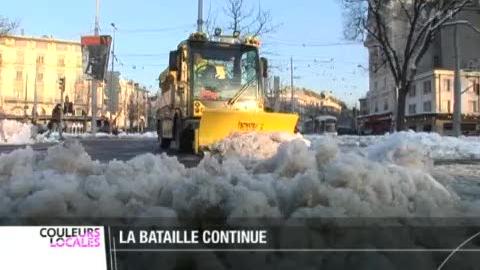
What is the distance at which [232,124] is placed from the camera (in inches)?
601

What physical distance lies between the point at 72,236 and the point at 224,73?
14.3 m

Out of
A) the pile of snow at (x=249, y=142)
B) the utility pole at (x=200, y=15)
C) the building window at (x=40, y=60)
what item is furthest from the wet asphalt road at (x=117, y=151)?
the building window at (x=40, y=60)

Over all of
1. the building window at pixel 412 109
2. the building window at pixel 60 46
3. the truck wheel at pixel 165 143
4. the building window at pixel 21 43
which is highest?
the building window at pixel 60 46

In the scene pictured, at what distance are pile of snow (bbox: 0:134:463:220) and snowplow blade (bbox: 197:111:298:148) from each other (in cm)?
962

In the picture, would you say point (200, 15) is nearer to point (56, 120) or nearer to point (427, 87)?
point (56, 120)

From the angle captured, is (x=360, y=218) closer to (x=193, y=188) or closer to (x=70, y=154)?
(x=193, y=188)

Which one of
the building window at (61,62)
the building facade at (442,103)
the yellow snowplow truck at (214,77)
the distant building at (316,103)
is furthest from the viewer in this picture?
the distant building at (316,103)

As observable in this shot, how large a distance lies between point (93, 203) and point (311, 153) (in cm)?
213

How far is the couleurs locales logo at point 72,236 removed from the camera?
341 centimetres

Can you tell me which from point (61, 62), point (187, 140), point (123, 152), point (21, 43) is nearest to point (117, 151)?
point (123, 152)

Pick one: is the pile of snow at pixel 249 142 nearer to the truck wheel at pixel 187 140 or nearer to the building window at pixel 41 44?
the truck wheel at pixel 187 140

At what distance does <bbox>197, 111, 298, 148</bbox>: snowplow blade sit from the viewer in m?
15.2

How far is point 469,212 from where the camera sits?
453cm

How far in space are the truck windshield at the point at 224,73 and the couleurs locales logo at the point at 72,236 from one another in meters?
13.7
